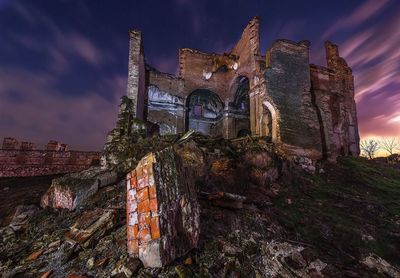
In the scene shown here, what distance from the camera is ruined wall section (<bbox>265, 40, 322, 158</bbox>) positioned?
9.87 m

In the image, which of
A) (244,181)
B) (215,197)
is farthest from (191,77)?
(215,197)

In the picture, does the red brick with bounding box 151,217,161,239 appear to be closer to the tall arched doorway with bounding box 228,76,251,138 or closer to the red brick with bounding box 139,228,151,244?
the red brick with bounding box 139,228,151,244

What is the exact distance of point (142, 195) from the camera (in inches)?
110

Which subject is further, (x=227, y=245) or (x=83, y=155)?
(x=83, y=155)

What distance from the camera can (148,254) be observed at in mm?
2559

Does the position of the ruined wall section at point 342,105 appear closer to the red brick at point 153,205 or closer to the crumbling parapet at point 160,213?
the crumbling parapet at point 160,213

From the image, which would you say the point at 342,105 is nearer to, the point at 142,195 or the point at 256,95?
the point at 256,95

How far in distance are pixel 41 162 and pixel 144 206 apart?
12.1m

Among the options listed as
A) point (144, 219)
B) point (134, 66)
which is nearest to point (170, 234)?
point (144, 219)

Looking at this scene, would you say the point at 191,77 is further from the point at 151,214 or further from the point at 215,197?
the point at 151,214

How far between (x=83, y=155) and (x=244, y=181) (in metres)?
10.4

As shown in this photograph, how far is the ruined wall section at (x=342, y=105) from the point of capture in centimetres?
1394

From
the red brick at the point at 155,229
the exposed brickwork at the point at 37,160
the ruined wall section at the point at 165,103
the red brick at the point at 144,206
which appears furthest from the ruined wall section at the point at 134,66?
the red brick at the point at 155,229

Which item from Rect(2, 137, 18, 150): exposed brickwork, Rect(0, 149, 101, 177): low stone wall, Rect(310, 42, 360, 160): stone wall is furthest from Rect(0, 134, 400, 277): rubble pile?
Rect(2, 137, 18, 150): exposed brickwork
